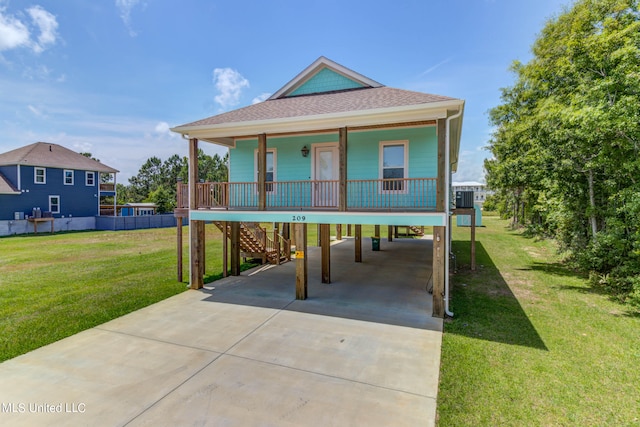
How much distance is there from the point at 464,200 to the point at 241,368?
39.2 ft

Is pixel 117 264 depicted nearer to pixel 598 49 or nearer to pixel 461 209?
pixel 461 209

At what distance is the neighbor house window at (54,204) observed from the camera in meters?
30.4

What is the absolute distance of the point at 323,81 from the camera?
12.9 m

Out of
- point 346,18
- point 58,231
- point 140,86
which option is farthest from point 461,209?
point 58,231

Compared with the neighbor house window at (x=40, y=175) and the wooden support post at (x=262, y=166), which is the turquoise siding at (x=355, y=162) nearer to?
the wooden support post at (x=262, y=166)

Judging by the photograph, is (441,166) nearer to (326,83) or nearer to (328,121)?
(328,121)

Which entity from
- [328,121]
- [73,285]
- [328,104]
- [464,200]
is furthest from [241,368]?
[464,200]

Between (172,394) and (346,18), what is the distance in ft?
53.8

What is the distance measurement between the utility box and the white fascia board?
7158 millimetres

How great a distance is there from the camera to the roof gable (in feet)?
40.4

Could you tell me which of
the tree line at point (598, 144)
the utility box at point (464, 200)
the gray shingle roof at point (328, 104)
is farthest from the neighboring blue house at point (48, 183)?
the tree line at point (598, 144)

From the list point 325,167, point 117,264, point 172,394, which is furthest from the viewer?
point 117,264

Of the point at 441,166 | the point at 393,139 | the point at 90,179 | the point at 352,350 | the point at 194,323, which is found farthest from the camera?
the point at 90,179

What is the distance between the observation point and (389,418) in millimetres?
4074
